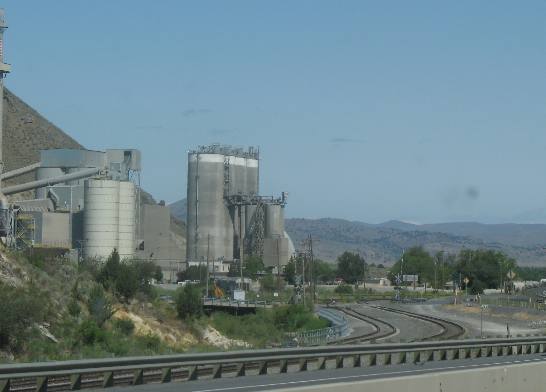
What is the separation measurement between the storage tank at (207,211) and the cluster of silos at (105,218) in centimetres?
4341

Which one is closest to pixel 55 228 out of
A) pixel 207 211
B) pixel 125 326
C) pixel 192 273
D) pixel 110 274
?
pixel 192 273

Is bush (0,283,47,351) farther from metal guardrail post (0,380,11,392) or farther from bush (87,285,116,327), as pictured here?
metal guardrail post (0,380,11,392)

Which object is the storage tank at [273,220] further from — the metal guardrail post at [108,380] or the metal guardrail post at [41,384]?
the metal guardrail post at [41,384]

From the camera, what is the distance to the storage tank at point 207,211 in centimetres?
17050

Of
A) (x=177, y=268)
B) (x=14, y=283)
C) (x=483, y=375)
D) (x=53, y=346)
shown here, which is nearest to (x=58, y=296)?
(x=14, y=283)

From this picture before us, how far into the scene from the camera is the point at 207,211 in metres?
171

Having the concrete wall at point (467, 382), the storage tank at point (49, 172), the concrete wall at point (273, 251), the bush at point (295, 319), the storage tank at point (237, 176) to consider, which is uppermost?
the storage tank at point (237, 176)

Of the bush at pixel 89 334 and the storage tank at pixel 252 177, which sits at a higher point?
the storage tank at pixel 252 177

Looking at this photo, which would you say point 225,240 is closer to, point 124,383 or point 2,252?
point 2,252

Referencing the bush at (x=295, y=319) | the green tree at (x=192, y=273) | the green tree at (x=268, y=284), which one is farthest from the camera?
the green tree at (x=268, y=284)

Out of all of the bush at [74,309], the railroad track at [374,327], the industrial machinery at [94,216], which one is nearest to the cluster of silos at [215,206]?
the industrial machinery at [94,216]

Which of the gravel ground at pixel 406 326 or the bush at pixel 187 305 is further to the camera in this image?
the bush at pixel 187 305

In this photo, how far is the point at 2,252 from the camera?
64812 millimetres

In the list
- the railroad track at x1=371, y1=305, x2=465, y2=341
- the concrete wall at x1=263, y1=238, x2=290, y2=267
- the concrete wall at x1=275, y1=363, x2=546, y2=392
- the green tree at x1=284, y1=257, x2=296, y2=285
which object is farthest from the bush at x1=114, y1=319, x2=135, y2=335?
the concrete wall at x1=263, y1=238, x2=290, y2=267
